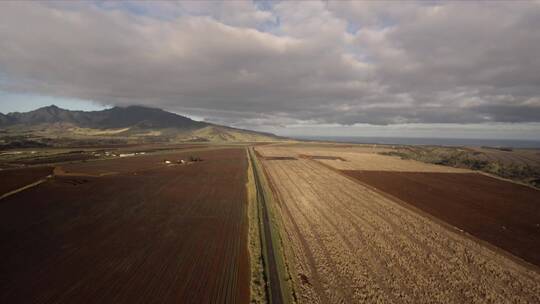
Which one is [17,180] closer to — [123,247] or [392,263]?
[123,247]

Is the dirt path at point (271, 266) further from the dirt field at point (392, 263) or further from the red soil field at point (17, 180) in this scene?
the red soil field at point (17, 180)

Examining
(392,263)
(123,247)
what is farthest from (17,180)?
(392,263)

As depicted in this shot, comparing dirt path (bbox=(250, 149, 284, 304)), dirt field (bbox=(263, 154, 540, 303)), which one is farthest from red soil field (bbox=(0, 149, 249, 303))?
dirt field (bbox=(263, 154, 540, 303))

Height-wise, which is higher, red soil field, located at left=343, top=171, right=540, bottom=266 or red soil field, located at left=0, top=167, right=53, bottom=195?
red soil field, located at left=0, top=167, right=53, bottom=195

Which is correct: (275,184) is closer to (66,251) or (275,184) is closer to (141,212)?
(141,212)

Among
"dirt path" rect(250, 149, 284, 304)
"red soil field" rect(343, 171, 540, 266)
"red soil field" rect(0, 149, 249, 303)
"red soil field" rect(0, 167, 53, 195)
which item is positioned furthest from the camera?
"red soil field" rect(0, 167, 53, 195)

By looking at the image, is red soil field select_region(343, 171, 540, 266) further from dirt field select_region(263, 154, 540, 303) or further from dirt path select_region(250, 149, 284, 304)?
dirt path select_region(250, 149, 284, 304)
